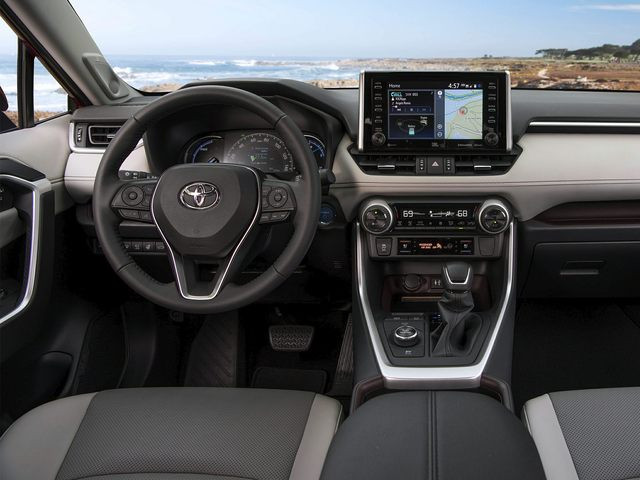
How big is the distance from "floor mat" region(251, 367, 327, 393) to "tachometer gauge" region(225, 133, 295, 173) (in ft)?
3.18

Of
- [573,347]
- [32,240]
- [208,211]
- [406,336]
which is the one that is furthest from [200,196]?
[573,347]

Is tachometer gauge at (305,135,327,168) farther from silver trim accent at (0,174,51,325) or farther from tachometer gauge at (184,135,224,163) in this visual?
silver trim accent at (0,174,51,325)

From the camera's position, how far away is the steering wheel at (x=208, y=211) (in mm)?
1550

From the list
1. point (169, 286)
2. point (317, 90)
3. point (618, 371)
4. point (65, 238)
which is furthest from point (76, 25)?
point (618, 371)

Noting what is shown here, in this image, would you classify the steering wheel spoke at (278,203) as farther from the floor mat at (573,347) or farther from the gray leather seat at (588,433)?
the floor mat at (573,347)

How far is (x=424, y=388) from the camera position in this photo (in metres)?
1.78

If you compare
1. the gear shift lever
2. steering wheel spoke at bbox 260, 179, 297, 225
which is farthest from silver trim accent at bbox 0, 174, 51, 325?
the gear shift lever

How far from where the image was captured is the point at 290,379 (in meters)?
2.60

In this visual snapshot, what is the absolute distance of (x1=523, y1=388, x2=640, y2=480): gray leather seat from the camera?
1.25 metres

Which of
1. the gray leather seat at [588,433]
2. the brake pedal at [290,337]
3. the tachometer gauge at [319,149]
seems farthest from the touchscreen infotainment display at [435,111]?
the brake pedal at [290,337]

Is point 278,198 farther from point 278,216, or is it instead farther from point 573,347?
point 573,347

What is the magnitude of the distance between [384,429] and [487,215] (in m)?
0.98

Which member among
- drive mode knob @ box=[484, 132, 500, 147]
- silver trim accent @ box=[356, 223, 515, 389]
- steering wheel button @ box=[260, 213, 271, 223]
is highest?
drive mode knob @ box=[484, 132, 500, 147]

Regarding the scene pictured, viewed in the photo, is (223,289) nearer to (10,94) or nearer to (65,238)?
(65,238)
